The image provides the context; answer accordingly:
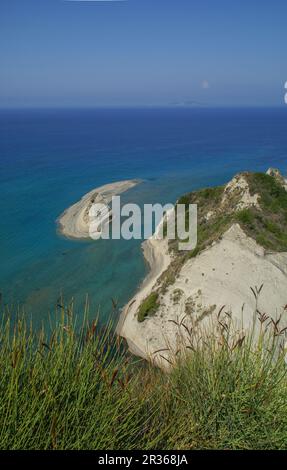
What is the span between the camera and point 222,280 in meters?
22.6

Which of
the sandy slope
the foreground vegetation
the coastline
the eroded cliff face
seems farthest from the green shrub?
the foreground vegetation

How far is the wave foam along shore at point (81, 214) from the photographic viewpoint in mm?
40406

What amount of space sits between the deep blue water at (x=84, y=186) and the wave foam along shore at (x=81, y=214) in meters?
1.36

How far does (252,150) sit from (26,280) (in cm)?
7733

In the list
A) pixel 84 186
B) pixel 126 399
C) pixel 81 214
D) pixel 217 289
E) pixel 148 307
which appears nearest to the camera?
pixel 126 399

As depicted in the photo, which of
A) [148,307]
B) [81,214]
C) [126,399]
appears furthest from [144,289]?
[126,399]

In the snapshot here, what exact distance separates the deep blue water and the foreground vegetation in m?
16.6

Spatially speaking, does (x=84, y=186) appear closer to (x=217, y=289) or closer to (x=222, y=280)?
(x=222, y=280)

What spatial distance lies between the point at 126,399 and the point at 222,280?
17529mm

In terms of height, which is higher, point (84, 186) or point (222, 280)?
point (84, 186)

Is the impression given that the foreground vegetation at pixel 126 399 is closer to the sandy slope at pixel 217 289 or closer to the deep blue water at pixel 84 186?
the sandy slope at pixel 217 289

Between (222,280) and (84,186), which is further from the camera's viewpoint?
(84,186)
